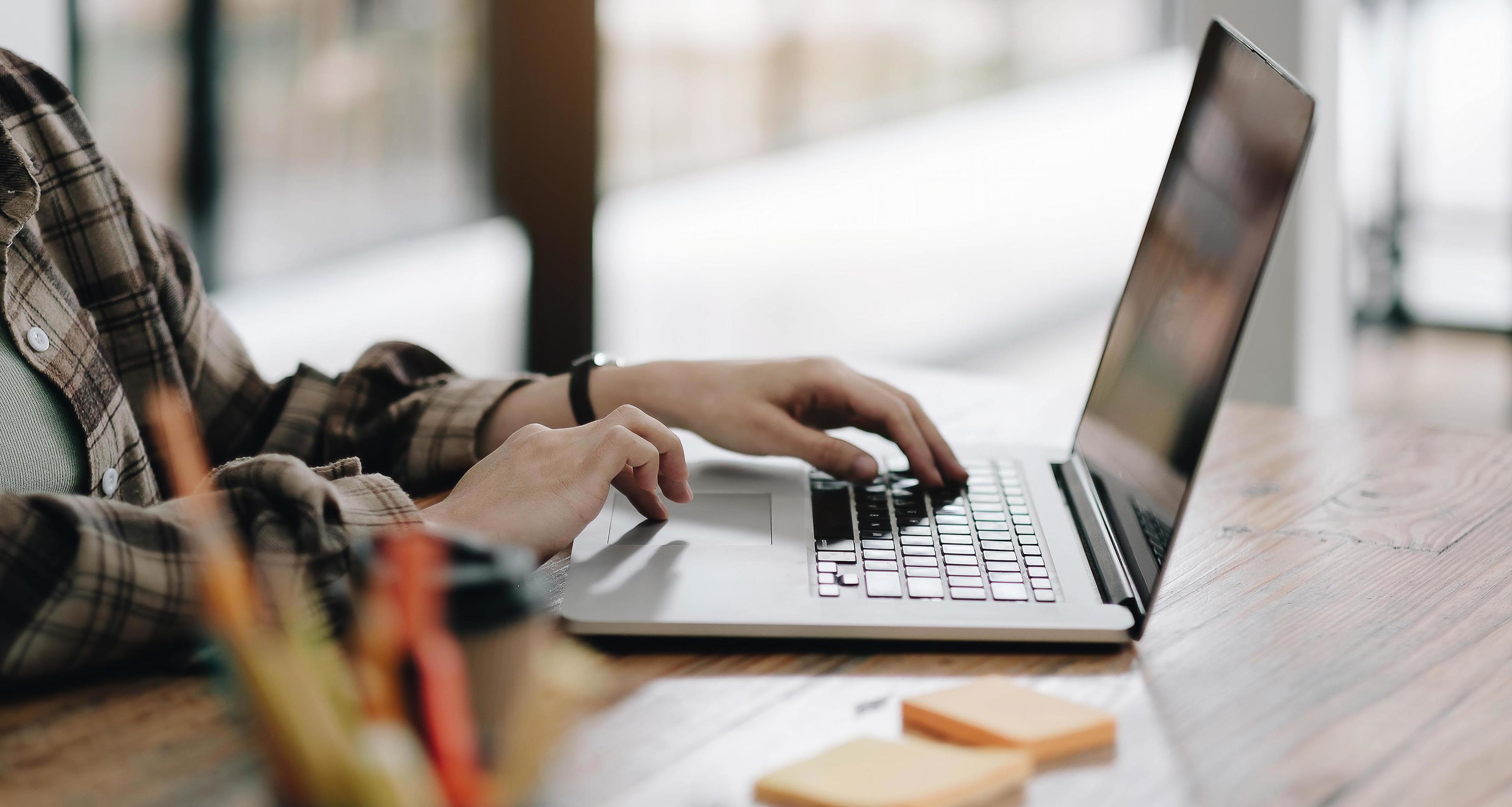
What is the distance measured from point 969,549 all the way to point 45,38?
5.35 ft

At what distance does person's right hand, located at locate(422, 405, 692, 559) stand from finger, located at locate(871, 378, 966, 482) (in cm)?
22

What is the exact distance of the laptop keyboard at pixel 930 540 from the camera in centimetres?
72

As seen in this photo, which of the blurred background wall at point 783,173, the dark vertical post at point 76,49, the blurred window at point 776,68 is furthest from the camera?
the blurred window at point 776,68

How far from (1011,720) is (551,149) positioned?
93.9 inches

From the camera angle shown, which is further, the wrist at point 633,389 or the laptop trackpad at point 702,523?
the wrist at point 633,389

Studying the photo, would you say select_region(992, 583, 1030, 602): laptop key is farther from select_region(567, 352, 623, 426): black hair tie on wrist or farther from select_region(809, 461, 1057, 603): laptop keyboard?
select_region(567, 352, 623, 426): black hair tie on wrist

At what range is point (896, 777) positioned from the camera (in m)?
0.51

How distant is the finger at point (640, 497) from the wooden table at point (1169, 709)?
0.16 meters

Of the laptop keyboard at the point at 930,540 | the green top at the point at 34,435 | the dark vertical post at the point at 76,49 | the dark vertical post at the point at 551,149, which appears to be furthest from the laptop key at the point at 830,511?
the dark vertical post at the point at 551,149

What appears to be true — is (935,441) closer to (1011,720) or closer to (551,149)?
(1011,720)

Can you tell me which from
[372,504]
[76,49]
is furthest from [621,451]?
[76,49]

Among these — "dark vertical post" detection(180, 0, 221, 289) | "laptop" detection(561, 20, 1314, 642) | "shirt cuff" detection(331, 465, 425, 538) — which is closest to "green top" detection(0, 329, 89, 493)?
"shirt cuff" detection(331, 465, 425, 538)

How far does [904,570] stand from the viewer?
2.42ft

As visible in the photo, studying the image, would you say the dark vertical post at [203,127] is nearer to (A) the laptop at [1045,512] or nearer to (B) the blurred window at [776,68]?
(B) the blurred window at [776,68]
